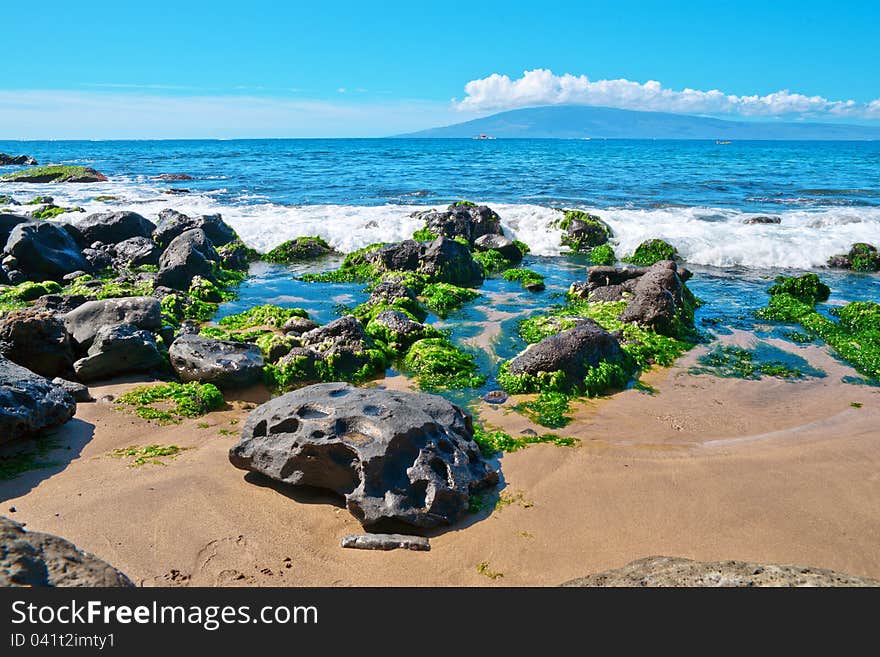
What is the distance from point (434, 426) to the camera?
5.36 meters

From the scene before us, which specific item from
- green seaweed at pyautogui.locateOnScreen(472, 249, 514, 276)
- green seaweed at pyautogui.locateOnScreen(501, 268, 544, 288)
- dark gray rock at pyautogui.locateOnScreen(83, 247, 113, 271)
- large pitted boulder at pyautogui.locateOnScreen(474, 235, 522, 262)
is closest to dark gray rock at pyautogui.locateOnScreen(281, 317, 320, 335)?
green seaweed at pyautogui.locateOnScreen(501, 268, 544, 288)

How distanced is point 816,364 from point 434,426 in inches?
262

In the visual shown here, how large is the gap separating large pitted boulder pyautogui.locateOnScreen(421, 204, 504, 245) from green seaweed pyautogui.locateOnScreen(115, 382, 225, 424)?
11865 millimetres

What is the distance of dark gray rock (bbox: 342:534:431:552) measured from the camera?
4.49 m

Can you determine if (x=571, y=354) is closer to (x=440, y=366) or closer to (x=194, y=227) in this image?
(x=440, y=366)

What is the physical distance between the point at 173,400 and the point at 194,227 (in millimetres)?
11284

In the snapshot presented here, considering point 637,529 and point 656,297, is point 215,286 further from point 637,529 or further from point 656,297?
point 637,529

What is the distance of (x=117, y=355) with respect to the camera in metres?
7.81

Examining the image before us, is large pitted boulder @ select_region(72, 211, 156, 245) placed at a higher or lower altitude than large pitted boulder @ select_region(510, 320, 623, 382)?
higher

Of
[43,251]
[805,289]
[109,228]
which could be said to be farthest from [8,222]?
[805,289]

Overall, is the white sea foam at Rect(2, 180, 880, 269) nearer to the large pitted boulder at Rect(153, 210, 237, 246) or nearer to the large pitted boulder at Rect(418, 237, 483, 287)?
the large pitted boulder at Rect(153, 210, 237, 246)

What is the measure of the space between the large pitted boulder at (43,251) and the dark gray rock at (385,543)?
12.5 meters
